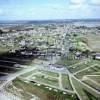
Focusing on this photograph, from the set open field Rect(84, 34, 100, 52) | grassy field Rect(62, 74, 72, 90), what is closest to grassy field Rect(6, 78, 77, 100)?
grassy field Rect(62, 74, 72, 90)

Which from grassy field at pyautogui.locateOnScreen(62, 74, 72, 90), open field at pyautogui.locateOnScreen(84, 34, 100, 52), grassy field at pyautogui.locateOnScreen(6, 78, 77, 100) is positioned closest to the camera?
grassy field at pyautogui.locateOnScreen(6, 78, 77, 100)

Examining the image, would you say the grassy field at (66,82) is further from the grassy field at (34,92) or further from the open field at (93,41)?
the open field at (93,41)

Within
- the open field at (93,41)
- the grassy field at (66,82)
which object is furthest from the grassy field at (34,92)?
the open field at (93,41)

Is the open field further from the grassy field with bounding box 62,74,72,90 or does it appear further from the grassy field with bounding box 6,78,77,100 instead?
the grassy field with bounding box 6,78,77,100

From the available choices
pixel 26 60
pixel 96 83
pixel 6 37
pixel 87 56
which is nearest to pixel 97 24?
pixel 87 56

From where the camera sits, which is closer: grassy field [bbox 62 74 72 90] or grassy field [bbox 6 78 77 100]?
grassy field [bbox 6 78 77 100]

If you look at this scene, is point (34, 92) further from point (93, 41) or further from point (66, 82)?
point (93, 41)

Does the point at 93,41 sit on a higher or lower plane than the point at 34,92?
higher

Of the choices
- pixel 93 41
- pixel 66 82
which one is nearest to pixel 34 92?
pixel 66 82

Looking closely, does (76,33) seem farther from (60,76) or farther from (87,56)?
(60,76)

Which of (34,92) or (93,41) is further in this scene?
(93,41)

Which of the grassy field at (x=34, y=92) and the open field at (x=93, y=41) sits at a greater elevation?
the open field at (x=93, y=41)
